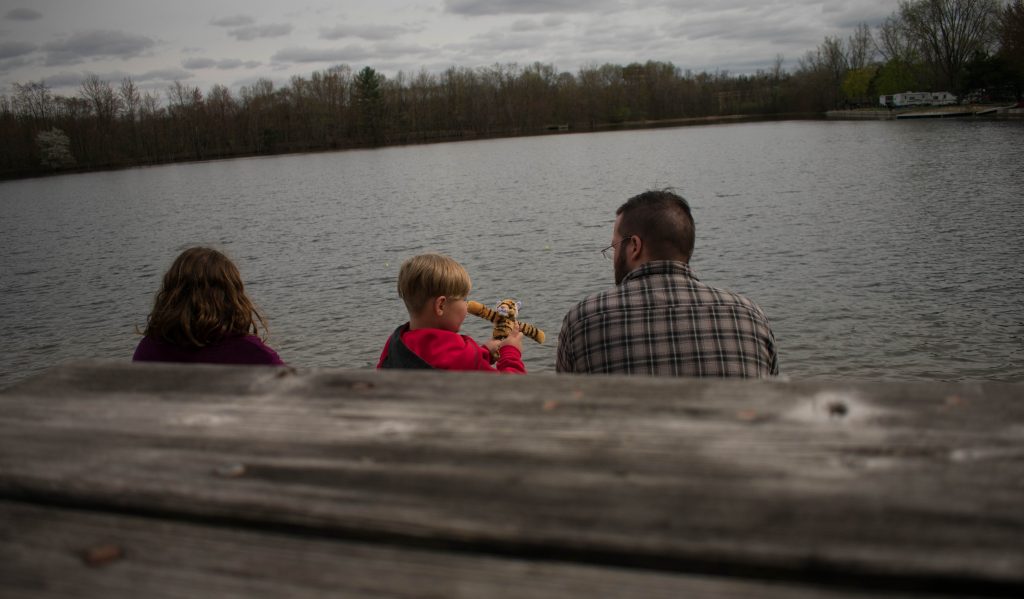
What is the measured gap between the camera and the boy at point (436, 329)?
3.73 metres

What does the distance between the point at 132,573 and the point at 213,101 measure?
134979 millimetres

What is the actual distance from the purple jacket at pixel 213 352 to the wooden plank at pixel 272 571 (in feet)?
9.99

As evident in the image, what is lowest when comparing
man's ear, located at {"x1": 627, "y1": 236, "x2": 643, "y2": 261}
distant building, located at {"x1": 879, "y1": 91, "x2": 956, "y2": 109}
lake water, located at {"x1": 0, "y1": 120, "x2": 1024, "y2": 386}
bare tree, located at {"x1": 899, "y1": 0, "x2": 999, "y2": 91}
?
lake water, located at {"x1": 0, "y1": 120, "x2": 1024, "y2": 386}

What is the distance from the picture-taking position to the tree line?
8750 cm

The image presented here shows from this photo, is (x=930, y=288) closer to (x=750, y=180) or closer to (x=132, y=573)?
(x=132, y=573)

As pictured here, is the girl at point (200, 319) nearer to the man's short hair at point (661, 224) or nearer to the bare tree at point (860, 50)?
the man's short hair at point (661, 224)

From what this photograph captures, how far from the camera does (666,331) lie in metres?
3.26

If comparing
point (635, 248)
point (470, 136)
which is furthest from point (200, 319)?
point (470, 136)

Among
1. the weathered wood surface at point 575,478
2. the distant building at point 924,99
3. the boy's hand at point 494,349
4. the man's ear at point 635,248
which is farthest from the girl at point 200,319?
the distant building at point 924,99

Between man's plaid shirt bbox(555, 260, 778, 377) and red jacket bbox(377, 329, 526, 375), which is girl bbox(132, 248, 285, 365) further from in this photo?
man's plaid shirt bbox(555, 260, 778, 377)

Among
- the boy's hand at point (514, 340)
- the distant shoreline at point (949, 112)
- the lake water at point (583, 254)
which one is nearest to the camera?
Result: the boy's hand at point (514, 340)

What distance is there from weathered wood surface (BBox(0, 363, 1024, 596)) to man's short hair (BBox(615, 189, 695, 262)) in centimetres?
263

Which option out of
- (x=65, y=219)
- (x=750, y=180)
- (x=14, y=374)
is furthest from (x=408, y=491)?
(x=65, y=219)

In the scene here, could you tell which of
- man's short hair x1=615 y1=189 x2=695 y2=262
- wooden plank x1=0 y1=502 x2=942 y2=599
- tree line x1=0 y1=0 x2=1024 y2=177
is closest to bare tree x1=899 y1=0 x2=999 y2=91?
tree line x1=0 y1=0 x2=1024 y2=177
